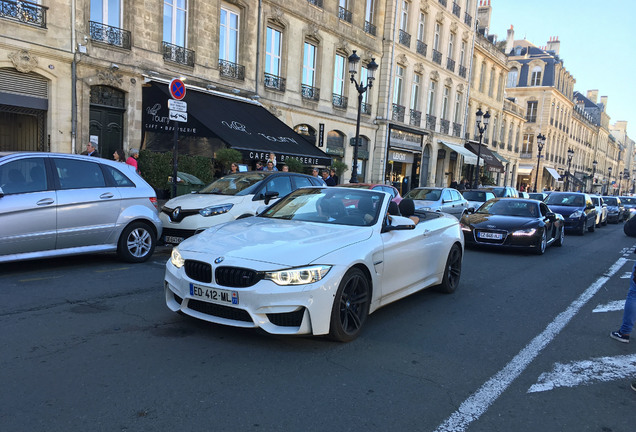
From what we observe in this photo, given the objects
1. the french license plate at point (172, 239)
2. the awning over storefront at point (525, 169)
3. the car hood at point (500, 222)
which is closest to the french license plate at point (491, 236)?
the car hood at point (500, 222)

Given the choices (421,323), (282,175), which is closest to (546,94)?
(282,175)

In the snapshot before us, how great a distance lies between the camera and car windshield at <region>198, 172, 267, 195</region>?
9500mm

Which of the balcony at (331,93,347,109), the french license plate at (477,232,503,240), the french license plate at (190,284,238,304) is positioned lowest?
the french license plate at (477,232,503,240)

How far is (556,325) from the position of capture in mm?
5562

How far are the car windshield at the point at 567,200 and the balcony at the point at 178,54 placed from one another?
47.2 ft

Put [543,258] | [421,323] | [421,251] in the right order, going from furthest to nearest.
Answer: [543,258] < [421,251] < [421,323]

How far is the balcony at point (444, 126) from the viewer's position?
1393 inches


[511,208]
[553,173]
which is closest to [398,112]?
[511,208]

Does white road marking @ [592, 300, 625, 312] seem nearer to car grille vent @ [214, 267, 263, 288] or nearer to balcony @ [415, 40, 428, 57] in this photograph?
car grille vent @ [214, 267, 263, 288]

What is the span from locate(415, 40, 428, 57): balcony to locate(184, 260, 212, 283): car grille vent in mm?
29272

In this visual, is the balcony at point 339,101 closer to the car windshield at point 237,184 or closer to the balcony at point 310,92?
the balcony at point 310,92

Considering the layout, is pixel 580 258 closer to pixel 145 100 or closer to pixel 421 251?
pixel 421 251

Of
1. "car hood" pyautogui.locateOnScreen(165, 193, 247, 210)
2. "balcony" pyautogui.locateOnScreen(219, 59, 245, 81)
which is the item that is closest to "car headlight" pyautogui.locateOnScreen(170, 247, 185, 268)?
"car hood" pyautogui.locateOnScreen(165, 193, 247, 210)

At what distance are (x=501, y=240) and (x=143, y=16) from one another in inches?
507
